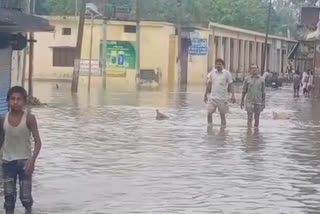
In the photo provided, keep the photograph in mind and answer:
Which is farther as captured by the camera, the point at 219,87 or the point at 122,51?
the point at 122,51

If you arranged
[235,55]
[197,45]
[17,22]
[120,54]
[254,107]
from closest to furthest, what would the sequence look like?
1. [17,22]
2. [254,107]
3. [120,54]
4. [197,45]
5. [235,55]

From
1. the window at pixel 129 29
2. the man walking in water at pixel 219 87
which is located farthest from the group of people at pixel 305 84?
the man walking in water at pixel 219 87

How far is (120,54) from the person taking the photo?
6888cm

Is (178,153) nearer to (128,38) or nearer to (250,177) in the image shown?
(250,177)

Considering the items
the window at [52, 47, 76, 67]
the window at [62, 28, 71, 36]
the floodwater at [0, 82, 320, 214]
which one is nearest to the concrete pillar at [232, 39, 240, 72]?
the window at [52, 47, 76, 67]

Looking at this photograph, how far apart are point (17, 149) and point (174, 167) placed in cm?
477

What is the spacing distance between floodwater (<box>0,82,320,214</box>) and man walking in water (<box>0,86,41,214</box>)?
51 cm

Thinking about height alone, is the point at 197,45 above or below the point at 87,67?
above

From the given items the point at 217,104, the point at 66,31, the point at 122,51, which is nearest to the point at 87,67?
the point at 122,51

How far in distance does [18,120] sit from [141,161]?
540 cm

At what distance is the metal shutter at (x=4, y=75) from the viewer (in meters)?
17.6

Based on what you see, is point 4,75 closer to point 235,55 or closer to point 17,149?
point 17,149

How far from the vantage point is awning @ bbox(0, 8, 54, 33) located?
15617 millimetres

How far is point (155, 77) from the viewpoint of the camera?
66.8 meters
